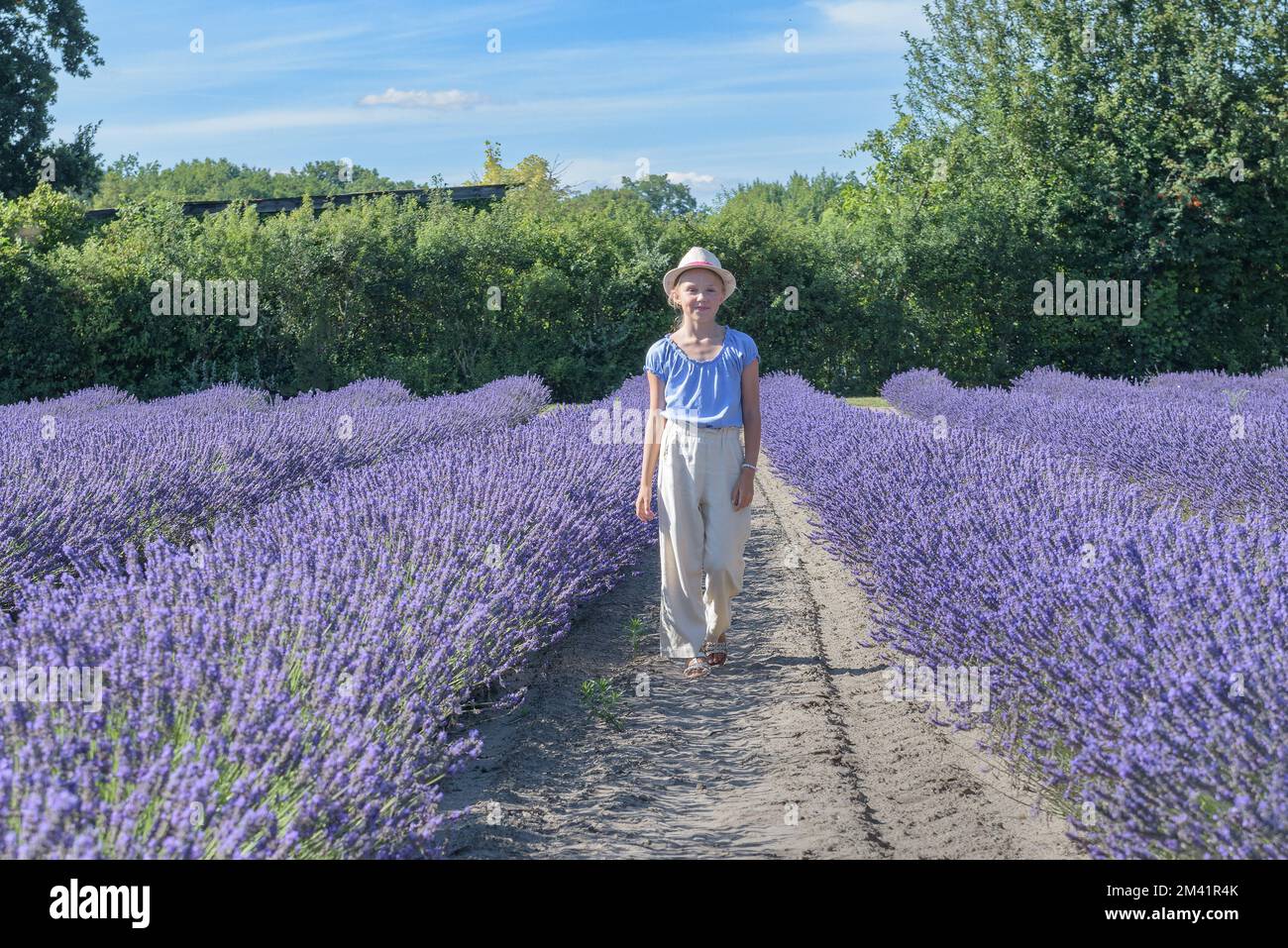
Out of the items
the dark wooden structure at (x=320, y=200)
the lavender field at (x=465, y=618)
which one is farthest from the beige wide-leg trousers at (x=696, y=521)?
the dark wooden structure at (x=320, y=200)

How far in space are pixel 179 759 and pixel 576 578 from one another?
2.12m

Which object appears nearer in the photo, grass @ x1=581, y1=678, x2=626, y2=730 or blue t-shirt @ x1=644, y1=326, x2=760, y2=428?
grass @ x1=581, y1=678, x2=626, y2=730

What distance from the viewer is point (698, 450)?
396 cm

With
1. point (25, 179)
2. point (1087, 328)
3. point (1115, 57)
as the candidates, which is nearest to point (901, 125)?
point (1115, 57)

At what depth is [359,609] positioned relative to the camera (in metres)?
2.97

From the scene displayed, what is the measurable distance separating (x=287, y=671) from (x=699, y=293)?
6.77ft

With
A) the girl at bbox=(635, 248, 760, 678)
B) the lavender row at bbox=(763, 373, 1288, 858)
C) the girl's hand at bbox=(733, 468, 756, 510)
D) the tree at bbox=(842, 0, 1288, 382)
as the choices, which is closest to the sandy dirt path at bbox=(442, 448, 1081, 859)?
the lavender row at bbox=(763, 373, 1288, 858)

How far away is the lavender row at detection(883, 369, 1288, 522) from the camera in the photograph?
5965 mm

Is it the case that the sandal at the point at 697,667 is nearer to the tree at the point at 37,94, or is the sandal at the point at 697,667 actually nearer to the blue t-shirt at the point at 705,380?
the blue t-shirt at the point at 705,380

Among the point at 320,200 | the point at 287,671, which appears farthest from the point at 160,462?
Result: the point at 320,200

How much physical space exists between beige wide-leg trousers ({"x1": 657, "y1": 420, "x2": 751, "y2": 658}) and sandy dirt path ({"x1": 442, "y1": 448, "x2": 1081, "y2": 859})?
0.76ft

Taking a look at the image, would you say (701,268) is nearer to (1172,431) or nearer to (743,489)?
(743,489)

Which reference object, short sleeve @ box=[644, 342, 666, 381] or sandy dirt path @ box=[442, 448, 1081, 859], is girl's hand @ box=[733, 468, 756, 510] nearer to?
short sleeve @ box=[644, 342, 666, 381]
